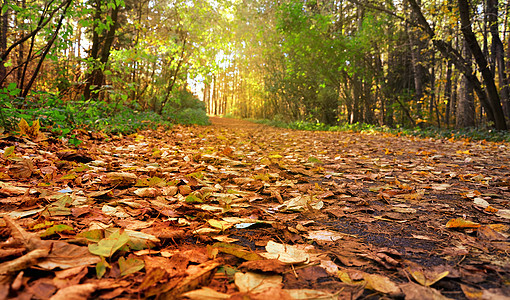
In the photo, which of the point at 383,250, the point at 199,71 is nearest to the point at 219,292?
the point at 383,250

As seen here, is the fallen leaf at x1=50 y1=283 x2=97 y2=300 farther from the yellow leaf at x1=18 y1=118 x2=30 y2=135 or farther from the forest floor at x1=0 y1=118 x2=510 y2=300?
the yellow leaf at x1=18 y1=118 x2=30 y2=135

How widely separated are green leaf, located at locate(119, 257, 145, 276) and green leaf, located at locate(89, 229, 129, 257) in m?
0.05

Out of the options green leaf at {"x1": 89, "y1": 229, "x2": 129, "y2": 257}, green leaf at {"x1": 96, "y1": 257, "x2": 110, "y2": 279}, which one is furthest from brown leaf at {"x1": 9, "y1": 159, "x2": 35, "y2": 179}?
green leaf at {"x1": 96, "y1": 257, "x2": 110, "y2": 279}

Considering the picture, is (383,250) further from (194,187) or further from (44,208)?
(44,208)

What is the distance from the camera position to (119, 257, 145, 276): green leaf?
84 centimetres

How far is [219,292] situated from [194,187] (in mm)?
1238

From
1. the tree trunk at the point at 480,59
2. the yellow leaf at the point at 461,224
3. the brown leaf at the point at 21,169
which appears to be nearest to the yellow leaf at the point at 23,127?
the brown leaf at the point at 21,169

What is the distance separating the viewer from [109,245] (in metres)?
0.93

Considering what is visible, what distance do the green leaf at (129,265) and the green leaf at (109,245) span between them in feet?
0.17

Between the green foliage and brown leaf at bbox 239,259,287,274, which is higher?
the green foliage

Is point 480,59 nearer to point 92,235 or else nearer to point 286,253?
point 286,253

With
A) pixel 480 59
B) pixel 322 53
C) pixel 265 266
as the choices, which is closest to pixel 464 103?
pixel 480 59

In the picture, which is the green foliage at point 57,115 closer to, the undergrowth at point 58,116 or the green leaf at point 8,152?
the undergrowth at point 58,116

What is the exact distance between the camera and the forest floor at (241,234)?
0.80 m
